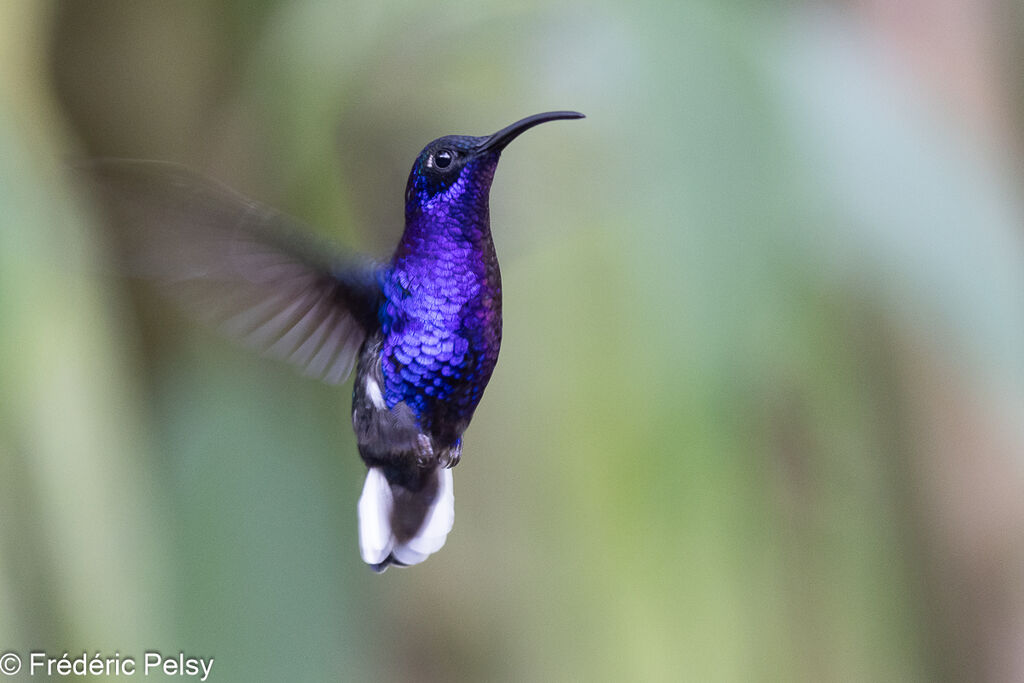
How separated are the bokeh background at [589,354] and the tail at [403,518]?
0.15 metres

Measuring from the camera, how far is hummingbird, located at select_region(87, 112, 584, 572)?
0.33 metres

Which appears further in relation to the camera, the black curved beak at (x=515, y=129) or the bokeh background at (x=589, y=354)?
the bokeh background at (x=589, y=354)

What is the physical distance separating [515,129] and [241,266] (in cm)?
14

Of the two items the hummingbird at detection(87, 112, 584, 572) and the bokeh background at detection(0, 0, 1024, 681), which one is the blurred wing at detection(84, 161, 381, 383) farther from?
the bokeh background at detection(0, 0, 1024, 681)

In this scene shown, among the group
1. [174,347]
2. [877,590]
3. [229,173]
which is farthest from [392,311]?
[877,590]

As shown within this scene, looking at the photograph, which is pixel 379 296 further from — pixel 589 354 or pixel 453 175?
pixel 589 354

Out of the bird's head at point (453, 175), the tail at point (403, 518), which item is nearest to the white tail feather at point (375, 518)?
the tail at point (403, 518)

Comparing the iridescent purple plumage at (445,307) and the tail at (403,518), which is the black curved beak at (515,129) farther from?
the tail at (403,518)

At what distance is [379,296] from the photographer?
0.39m

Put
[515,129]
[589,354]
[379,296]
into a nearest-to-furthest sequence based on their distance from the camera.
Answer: [515,129], [379,296], [589,354]

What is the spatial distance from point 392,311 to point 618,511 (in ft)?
1.24

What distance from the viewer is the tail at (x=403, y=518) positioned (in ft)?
1.29

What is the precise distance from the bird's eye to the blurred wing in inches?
2.3

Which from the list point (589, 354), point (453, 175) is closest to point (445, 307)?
point (453, 175)
